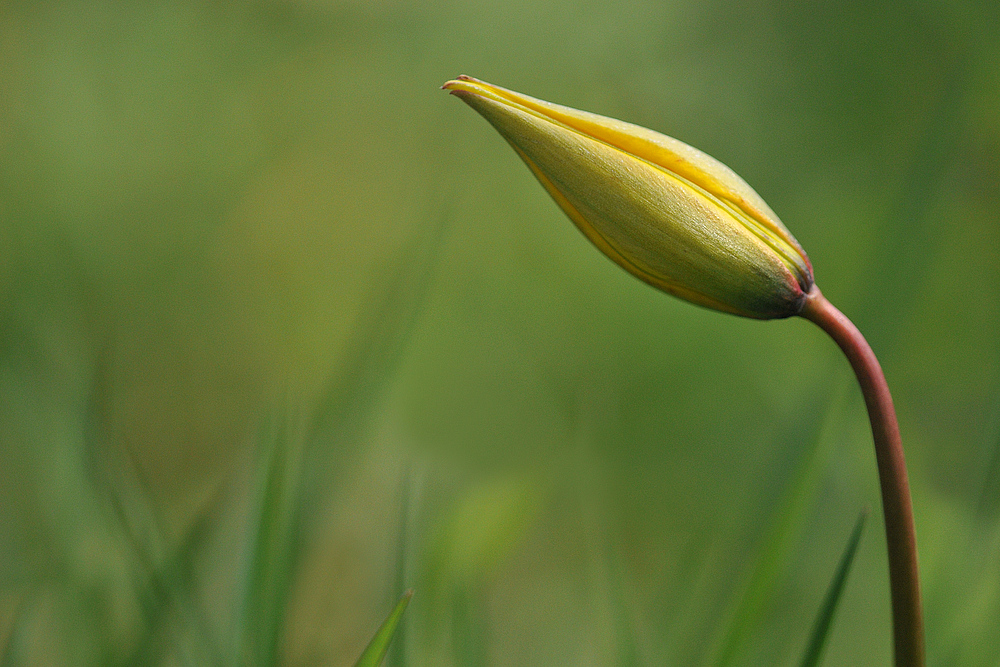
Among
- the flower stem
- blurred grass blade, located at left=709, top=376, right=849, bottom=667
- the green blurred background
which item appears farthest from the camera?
the green blurred background

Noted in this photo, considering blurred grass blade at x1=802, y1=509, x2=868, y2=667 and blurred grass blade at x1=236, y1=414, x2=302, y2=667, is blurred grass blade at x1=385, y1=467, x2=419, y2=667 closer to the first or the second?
blurred grass blade at x1=236, y1=414, x2=302, y2=667

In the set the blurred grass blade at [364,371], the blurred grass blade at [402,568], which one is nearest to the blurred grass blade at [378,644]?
the blurred grass blade at [402,568]

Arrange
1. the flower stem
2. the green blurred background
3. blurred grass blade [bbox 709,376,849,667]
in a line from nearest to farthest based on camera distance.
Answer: the flower stem, blurred grass blade [bbox 709,376,849,667], the green blurred background

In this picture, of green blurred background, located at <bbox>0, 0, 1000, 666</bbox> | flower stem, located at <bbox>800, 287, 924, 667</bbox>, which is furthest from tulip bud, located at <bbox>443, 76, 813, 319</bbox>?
green blurred background, located at <bbox>0, 0, 1000, 666</bbox>

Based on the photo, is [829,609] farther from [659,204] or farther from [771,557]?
[659,204]

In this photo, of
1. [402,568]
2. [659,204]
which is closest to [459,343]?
[402,568]

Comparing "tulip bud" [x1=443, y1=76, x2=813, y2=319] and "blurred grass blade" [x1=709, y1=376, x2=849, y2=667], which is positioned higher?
"tulip bud" [x1=443, y1=76, x2=813, y2=319]

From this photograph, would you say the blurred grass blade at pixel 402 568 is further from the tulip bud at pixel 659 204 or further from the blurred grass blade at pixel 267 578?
the tulip bud at pixel 659 204

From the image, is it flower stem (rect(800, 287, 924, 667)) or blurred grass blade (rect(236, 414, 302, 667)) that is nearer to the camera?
flower stem (rect(800, 287, 924, 667))

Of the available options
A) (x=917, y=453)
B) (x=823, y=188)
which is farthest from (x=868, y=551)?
(x=823, y=188)

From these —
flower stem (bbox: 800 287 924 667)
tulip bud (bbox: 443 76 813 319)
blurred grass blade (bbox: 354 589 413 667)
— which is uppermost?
tulip bud (bbox: 443 76 813 319)
